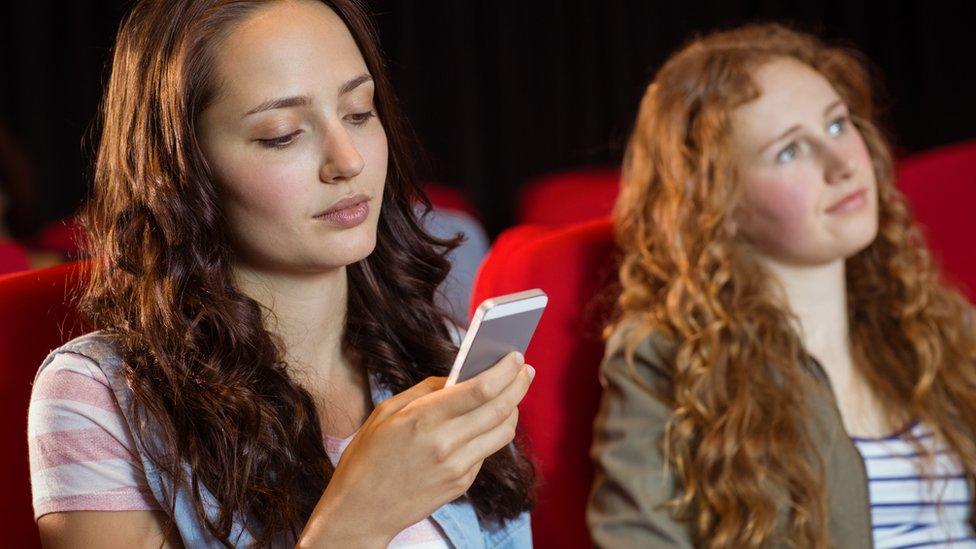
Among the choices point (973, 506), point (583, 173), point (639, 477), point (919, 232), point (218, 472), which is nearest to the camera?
point (218, 472)

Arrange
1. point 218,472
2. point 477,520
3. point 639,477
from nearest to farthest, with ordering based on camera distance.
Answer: point 218,472, point 477,520, point 639,477

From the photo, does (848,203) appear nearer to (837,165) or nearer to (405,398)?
(837,165)

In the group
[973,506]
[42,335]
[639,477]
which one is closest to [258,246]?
[42,335]

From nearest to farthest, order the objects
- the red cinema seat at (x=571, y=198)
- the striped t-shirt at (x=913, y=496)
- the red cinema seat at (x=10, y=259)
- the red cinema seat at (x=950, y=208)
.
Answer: the red cinema seat at (x=10, y=259), the striped t-shirt at (x=913, y=496), the red cinema seat at (x=950, y=208), the red cinema seat at (x=571, y=198)

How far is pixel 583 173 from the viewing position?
342 cm

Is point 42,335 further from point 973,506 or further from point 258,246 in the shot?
point 973,506

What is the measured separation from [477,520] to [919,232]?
1.00 m

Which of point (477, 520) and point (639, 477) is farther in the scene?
point (639, 477)

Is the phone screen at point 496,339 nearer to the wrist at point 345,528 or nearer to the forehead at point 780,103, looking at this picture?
the wrist at point 345,528

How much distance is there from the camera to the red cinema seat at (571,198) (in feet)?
10.0

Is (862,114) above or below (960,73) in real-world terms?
above

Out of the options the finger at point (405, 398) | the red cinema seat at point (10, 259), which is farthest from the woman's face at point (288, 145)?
the red cinema seat at point (10, 259)

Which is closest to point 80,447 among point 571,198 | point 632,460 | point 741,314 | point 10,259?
point 10,259

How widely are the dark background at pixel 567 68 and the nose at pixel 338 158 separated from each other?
2380 millimetres
